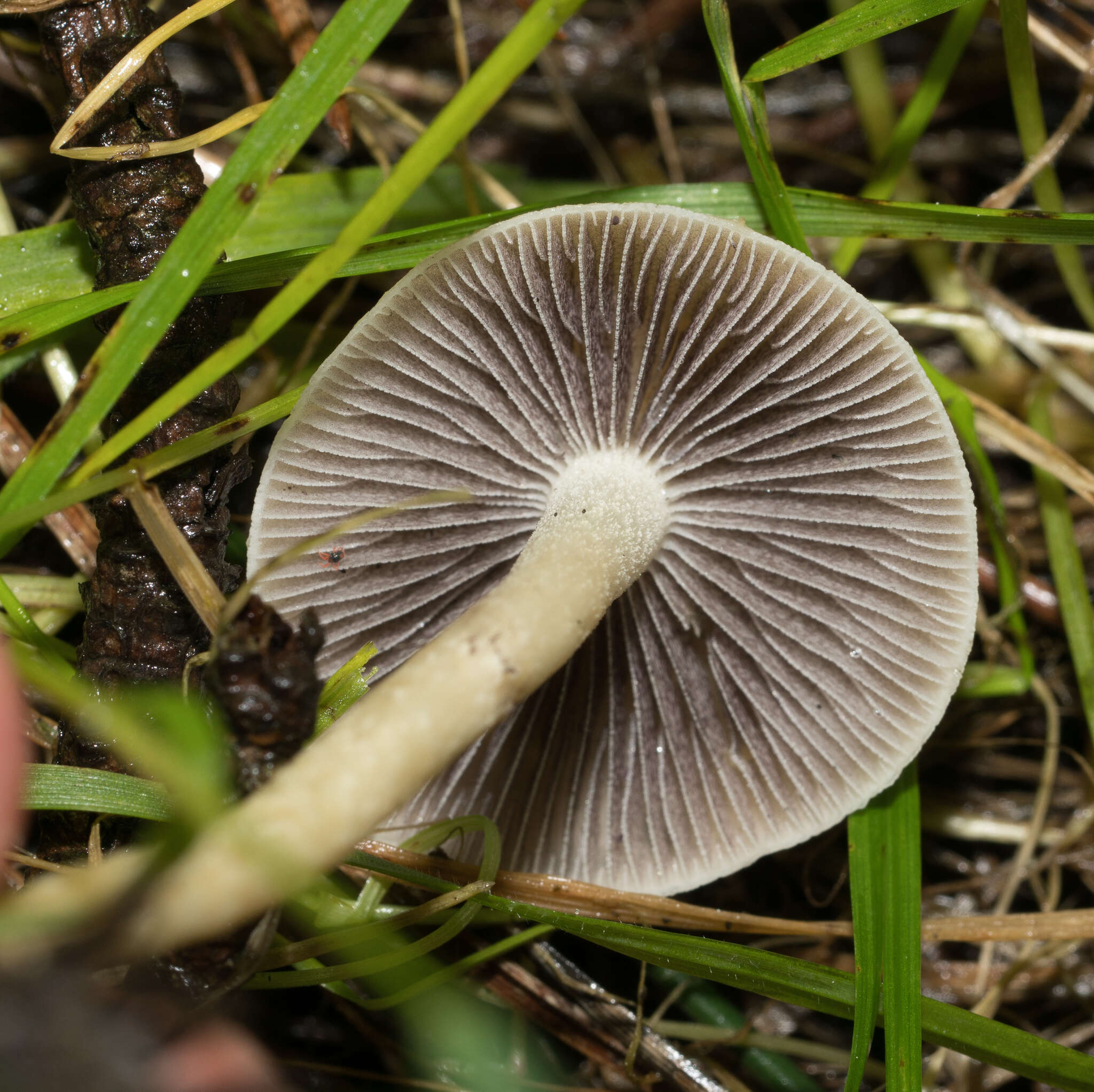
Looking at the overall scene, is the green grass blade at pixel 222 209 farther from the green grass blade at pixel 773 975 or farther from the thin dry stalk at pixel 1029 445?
the thin dry stalk at pixel 1029 445

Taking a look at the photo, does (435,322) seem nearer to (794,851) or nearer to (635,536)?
(635,536)

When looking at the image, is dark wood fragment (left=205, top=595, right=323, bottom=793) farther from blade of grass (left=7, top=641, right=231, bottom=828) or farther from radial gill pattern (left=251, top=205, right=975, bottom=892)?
radial gill pattern (left=251, top=205, right=975, bottom=892)

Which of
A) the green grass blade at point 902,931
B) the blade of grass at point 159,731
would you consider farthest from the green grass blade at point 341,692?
the green grass blade at point 902,931

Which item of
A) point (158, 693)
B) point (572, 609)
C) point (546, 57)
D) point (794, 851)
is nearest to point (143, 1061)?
point (158, 693)

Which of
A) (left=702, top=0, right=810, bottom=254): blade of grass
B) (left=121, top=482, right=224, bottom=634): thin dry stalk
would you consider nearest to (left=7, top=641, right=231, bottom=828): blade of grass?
(left=121, top=482, right=224, bottom=634): thin dry stalk

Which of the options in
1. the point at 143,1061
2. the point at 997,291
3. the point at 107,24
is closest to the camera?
the point at 143,1061

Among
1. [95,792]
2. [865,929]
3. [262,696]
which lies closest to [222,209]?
[262,696]
